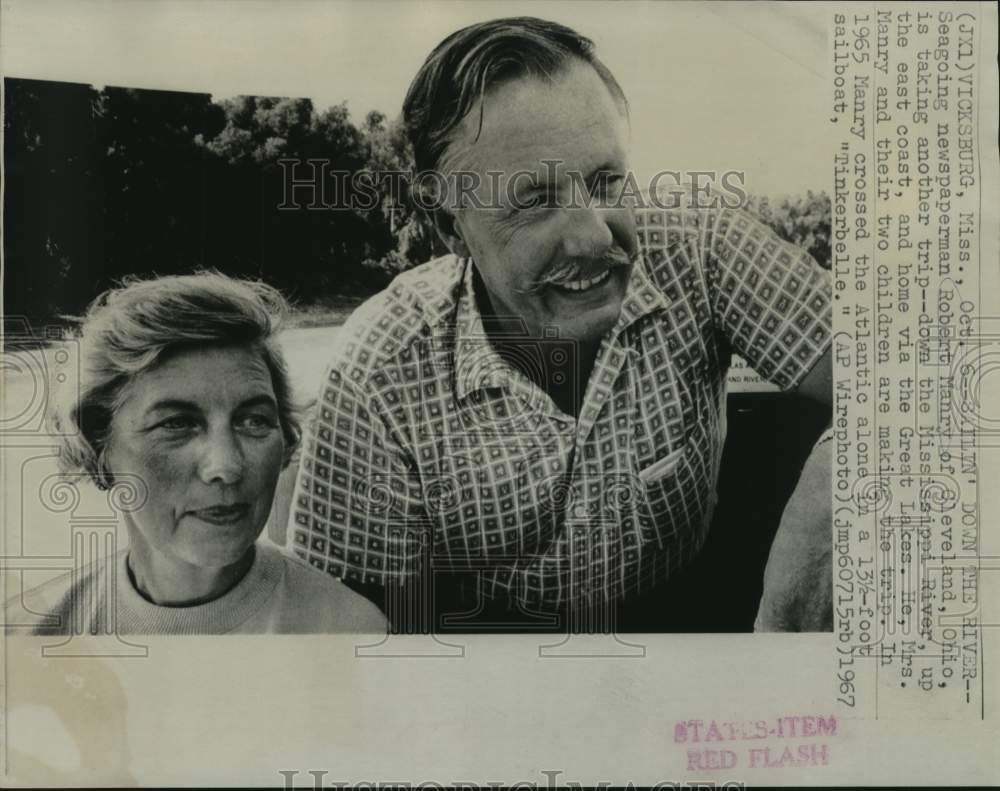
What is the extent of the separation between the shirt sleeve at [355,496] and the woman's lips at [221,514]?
11 centimetres

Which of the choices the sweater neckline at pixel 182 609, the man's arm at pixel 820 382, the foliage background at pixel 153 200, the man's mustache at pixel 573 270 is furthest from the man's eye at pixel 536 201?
the sweater neckline at pixel 182 609

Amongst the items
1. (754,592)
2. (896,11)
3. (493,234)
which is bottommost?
(754,592)

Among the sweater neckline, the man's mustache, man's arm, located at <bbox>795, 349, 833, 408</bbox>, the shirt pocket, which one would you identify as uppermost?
the man's mustache

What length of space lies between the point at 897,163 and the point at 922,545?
2.68ft

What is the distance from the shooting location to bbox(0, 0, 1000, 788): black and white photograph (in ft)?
5.68

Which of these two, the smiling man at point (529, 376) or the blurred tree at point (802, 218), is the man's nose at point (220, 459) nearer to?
the smiling man at point (529, 376)

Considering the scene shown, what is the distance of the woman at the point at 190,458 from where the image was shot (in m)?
1.70

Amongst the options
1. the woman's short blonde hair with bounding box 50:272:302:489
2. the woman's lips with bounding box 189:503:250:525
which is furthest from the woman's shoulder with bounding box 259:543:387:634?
the woman's short blonde hair with bounding box 50:272:302:489

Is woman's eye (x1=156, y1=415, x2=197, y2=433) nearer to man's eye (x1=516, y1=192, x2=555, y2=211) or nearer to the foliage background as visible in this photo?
the foliage background

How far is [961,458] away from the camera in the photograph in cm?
181

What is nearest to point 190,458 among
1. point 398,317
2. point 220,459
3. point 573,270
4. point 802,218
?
point 220,459

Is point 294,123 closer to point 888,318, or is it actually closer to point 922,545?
point 888,318

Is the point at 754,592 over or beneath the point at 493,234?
beneath

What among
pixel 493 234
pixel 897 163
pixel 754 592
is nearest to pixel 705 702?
pixel 754 592
